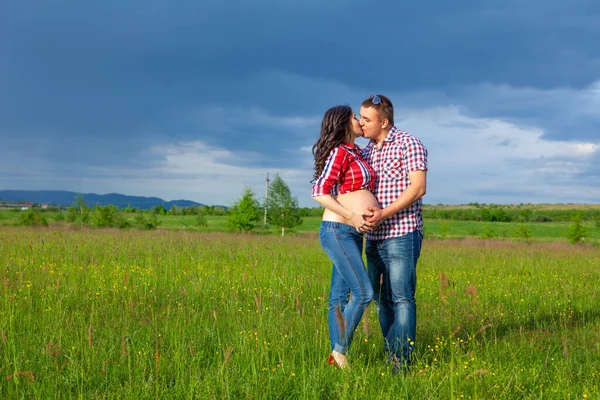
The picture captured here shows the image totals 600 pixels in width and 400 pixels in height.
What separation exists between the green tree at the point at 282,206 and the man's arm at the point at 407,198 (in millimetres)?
32111

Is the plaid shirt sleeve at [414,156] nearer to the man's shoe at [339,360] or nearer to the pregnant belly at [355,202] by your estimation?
the pregnant belly at [355,202]

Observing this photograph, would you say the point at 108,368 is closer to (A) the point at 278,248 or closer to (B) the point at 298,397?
(B) the point at 298,397

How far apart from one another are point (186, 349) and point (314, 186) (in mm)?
2166

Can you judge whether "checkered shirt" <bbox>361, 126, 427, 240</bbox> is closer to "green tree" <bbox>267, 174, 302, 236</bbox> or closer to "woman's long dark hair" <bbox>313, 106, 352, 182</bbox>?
"woman's long dark hair" <bbox>313, 106, 352, 182</bbox>

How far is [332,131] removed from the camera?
4.30 meters

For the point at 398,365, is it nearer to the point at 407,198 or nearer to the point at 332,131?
the point at 407,198

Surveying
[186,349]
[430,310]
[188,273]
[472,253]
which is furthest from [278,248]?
[186,349]

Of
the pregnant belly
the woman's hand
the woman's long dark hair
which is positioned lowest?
the woman's hand

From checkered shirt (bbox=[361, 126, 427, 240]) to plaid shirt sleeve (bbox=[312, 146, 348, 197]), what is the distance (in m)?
0.45

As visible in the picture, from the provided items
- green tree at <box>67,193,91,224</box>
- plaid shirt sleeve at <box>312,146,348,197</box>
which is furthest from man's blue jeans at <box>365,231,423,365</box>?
green tree at <box>67,193,91,224</box>

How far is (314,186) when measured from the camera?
4.35 m

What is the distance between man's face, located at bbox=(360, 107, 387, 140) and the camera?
439 cm

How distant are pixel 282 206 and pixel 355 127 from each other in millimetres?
32295

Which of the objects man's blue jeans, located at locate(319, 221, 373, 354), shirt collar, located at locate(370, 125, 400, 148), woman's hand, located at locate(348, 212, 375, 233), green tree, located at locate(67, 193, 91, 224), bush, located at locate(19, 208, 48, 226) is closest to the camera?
woman's hand, located at locate(348, 212, 375, 233)
